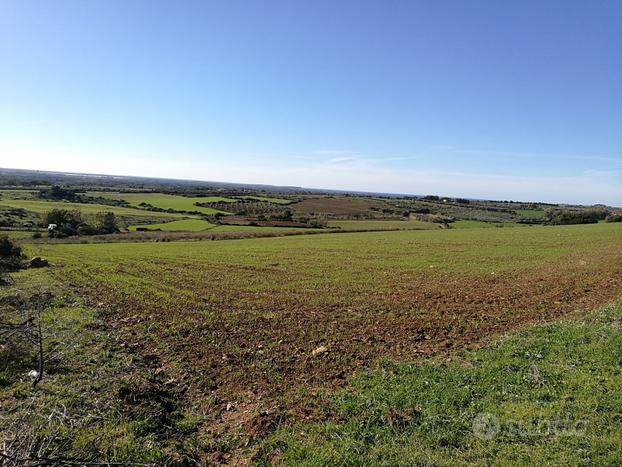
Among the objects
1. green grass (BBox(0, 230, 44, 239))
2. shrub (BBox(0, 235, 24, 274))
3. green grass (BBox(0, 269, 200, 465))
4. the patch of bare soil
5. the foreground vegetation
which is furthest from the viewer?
green grass (BBox(0, 230, 44, 239))

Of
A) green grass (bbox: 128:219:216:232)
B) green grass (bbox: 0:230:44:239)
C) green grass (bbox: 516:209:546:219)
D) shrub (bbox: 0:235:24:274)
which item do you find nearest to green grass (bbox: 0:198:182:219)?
green grass (bbox: 128:219:216:232)

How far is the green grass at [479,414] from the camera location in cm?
514

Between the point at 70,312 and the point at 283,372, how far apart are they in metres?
9.73

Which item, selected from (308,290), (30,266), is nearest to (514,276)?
(308,290)

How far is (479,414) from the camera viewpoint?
609cm

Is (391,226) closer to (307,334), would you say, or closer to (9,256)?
(9,256)

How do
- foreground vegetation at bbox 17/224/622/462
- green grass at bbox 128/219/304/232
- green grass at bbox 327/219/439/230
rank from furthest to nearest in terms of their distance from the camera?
green grass at bbox 327/219/439/230
green grass at bbox 128/219/304/232
foreground vegetation at bbox 17/224/622/462

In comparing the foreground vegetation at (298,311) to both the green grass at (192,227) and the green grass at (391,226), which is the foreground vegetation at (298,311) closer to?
the green grass at (192,227)

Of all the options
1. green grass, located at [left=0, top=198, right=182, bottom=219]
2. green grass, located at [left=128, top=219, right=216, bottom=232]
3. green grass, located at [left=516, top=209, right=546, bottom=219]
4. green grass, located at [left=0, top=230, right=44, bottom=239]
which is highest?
green grass, located at [left=516, top=209, right=546, bottom=219]

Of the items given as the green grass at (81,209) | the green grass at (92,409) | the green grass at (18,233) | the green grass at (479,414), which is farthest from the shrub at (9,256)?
the green grass at (81,209)

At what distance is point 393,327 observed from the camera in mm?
11586

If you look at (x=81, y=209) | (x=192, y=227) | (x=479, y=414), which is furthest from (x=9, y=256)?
(x=81, y=209)

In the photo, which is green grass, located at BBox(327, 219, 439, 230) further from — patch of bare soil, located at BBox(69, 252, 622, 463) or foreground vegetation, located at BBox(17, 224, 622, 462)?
patch of bare soil, located at BBox(69, 252, 622, 463)

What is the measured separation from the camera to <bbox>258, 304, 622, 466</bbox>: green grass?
5145mm
